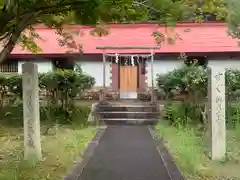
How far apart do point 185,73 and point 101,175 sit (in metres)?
8.81

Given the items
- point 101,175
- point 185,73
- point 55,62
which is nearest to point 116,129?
point 185,73

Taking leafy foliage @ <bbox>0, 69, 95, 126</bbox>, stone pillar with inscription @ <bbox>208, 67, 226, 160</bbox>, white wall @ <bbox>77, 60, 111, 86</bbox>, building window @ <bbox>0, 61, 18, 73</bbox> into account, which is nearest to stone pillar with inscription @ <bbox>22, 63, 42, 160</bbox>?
stone pillar with inscription @ <bbox>208, 67, 226, 160</bbox>

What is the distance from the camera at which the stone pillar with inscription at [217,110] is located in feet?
30.3

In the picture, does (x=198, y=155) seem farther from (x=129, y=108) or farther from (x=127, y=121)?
(x=129, y=108)

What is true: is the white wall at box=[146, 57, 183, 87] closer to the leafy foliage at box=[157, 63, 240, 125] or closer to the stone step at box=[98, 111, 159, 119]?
the stone step at box=[98, 111, 159, 119]

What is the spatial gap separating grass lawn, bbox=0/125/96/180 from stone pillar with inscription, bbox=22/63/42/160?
29 cm

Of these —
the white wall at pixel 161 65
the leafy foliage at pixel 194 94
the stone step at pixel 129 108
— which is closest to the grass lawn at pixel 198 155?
the leafy foliage at pixel 194 94

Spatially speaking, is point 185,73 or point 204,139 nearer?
point 204,139

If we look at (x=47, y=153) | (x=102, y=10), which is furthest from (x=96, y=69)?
(x=102, y=10)

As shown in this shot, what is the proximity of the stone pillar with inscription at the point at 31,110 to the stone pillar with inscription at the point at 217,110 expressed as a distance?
12.5ft

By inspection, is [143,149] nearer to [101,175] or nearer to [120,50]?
[101,175]

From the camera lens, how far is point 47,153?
10.2m

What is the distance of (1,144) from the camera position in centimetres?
1192

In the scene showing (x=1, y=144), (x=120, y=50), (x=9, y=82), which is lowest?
(x=1, y=144)
